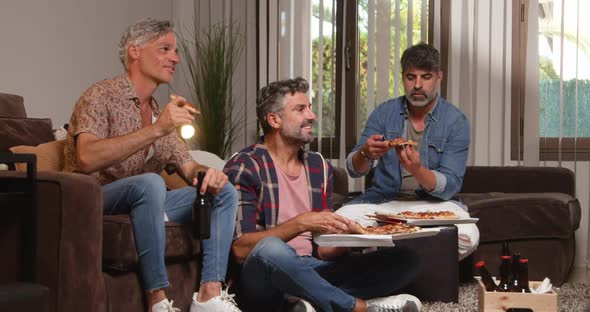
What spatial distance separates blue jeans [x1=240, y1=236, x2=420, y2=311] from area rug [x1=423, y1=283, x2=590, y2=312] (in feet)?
0.97

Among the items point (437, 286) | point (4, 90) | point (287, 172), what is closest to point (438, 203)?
point (437, 286)

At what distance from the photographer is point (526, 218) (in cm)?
416

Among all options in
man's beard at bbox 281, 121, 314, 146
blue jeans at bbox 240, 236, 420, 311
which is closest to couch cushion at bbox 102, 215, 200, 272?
blue jeans at bbox 240, 236, 420, 311

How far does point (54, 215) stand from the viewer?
256 centimetres

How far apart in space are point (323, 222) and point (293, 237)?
135 mm

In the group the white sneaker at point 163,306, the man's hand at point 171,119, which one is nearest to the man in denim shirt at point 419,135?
the man's hand at point 171,119

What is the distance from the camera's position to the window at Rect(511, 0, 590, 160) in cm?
511

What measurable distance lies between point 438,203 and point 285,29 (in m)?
2.39

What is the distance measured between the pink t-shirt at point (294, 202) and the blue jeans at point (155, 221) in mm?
180

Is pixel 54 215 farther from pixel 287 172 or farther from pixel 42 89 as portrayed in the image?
pixel 42 89

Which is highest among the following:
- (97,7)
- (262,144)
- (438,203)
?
(97,7)

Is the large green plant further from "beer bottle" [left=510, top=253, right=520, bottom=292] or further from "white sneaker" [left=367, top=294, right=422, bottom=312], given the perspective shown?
"beer bottle" [left=510, top=253, right=520, bottom=292]

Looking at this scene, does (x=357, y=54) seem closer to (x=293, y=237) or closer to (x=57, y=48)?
(x=57, y=48)

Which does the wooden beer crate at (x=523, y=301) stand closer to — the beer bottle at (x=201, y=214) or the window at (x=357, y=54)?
the beer bottle at (x=201, y=214)
